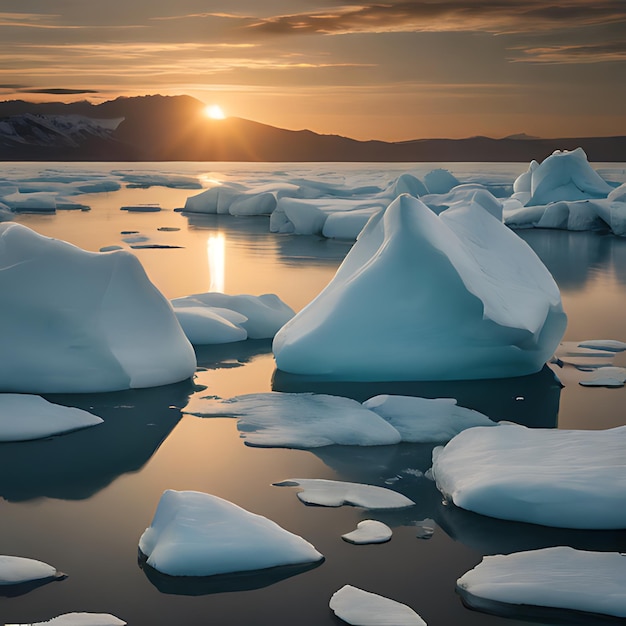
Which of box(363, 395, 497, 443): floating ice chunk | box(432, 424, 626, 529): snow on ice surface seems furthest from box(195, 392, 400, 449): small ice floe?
box(432, 424, 626, 529): snow on ice surface

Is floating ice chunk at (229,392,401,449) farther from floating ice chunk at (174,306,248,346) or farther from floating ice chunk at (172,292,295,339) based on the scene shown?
floating ice chunk at (172,292,295,339)

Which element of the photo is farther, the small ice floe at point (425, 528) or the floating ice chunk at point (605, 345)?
the floating ice chunk at point (605, 345)

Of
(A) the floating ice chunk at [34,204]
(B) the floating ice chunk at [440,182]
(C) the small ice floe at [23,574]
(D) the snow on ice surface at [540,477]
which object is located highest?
(B) the floating ice chunk at [440,182]

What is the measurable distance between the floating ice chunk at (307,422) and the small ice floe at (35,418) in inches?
36.6

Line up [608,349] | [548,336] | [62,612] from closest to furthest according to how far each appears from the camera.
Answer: [62,612] → [548,336] → [608,349]

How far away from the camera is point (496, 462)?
4.40 m

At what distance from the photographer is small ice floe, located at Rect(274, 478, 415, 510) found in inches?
165

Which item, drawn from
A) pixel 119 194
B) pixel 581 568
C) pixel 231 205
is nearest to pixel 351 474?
pixel 581 568

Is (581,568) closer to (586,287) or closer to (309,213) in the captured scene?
(586,287)

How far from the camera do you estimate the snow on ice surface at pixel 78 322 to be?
6055 millimetres

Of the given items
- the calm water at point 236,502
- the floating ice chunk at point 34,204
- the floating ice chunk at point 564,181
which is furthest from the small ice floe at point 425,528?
the floating ice chunk at point 34,204

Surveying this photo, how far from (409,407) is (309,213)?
14.1m

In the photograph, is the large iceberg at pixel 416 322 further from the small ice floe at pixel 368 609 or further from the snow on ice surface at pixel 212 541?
the small ice floe at pixel 368 609

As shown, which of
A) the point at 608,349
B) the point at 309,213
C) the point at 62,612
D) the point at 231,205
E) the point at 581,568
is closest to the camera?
the point at 62,612
